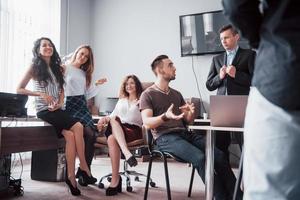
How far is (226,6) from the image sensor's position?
0.88 meters

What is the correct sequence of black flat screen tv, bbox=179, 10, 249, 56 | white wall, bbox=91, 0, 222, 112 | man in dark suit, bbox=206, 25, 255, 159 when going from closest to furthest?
man in dark suit, bbox=206, 25, 255, 159 → black flat screen tv, bbox=179, 10, 249, 56 → white wall, bbox=91, 0, 222, 112

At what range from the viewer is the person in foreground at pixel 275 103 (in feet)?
2.63

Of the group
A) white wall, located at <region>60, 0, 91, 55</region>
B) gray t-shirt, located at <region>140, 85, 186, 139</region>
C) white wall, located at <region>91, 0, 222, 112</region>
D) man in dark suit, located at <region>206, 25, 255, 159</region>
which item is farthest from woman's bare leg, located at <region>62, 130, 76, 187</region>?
white wall, located at <region>60, 0, 91, 55</region>

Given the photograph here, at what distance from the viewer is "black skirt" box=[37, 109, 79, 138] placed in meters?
2.67

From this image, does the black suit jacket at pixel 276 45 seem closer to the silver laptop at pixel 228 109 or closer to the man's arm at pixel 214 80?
the silver laptop at pixel 228 109

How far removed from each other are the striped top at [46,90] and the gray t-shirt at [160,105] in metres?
0.96

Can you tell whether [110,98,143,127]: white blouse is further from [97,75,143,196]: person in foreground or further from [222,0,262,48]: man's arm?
[222,0,262,48]: man's arm

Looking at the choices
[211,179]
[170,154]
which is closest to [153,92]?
[170,154]

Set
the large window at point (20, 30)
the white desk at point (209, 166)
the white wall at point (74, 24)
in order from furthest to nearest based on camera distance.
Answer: the white wall at point (74, 24)
the large window at point (20, 30)
the white desk at point (209, 166)

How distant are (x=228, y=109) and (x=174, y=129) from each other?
586mm

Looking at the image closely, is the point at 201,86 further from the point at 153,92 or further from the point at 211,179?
the point at 211,179

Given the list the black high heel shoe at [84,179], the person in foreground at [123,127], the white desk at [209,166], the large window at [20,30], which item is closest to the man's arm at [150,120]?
the white desk at [209,166]

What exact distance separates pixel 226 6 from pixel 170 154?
50.8 inches

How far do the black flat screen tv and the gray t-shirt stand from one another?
2622mm
